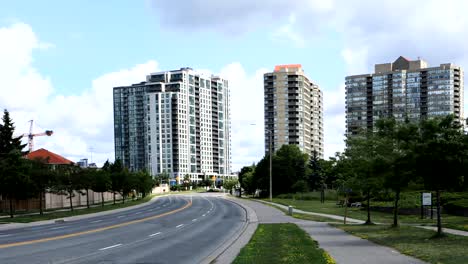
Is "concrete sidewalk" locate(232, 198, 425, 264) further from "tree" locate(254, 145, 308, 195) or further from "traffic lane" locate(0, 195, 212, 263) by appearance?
"tree" locate(254, 145, 308, 195)

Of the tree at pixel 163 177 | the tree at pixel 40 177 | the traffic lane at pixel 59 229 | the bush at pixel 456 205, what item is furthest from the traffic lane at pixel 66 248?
the tree at pixel 163 177

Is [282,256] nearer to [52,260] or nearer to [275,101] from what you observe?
[52,260]

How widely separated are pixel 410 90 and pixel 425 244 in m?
115

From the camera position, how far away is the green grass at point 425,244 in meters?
13.4

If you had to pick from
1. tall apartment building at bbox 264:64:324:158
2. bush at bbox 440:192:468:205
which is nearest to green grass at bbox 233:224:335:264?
bush at bbox 440:192:468:205

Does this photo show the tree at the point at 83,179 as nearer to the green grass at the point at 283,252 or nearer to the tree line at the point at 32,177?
the tree line at the point at 32,177

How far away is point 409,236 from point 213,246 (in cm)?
738

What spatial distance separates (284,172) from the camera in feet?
306

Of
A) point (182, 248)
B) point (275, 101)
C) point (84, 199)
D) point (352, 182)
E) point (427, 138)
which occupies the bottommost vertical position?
point (84, 199)

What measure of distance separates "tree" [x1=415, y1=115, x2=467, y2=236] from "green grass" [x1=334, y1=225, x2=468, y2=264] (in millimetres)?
1043

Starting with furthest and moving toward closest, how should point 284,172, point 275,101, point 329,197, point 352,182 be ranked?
point 275,101
point 284,172
point 329,197
point 352,182

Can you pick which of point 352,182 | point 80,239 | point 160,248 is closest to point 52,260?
point 160,248

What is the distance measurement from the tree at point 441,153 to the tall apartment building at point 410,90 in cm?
9848

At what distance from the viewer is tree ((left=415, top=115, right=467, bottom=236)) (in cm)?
1803
